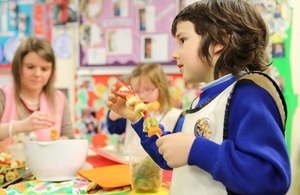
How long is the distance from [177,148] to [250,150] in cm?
12

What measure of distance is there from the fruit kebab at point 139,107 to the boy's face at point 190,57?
10 cm

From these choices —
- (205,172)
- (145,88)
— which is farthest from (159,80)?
(205,172)

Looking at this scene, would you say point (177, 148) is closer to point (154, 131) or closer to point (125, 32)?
point (154, 131)

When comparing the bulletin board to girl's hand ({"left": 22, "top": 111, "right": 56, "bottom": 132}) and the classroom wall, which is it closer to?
the classroom wall

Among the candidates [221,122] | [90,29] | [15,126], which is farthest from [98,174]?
[90,29]

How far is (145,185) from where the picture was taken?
91 centimetres

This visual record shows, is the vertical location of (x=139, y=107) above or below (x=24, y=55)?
below

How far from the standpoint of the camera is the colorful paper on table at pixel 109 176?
0.91 meters

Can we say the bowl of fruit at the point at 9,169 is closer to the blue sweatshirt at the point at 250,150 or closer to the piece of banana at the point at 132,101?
the piece of banana at the point at 132,101

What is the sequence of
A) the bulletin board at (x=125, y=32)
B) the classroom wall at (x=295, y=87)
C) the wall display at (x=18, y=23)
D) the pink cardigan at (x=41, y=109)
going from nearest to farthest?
1. the pink cardigan at (x=41, y=109)
2. the classroom wall at (x=295, y=87)
3. the bulletin board at (x=125, y=32)
4. the wall display at (x=18, y=23)

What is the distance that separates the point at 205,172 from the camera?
2.42 feet

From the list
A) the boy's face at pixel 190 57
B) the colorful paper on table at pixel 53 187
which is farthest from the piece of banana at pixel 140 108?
the colorful paper on table at pixel 53 187

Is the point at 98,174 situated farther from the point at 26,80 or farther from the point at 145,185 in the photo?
the point at 26,80

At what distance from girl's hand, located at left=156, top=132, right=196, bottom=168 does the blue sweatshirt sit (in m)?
0.01
